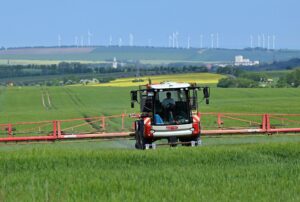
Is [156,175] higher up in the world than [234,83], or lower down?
higher up

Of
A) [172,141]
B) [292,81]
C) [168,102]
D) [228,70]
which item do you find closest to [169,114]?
[168,102]

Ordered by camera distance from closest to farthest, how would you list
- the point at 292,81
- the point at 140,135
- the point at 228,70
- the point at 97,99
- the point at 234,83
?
1. the point at 140,135
2. the point at 97,99
3. the point at 234,83
4. the point at 292,81
5. the point at 228,70

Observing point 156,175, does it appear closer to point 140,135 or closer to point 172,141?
point 172,141

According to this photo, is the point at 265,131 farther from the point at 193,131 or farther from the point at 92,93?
the point at 92,93

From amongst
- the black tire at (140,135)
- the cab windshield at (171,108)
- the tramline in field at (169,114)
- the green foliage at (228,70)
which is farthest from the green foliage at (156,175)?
the green foliage at (228,70)

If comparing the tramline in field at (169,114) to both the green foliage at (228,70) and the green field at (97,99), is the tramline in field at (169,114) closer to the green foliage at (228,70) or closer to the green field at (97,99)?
the green field at (97,99)

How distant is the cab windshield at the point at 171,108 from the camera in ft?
87.3

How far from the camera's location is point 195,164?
17.9 meters

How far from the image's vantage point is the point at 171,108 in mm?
26812

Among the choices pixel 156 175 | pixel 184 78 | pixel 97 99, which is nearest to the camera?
pixel 156 175

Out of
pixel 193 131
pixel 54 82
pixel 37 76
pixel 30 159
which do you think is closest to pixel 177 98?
pixel 193 131

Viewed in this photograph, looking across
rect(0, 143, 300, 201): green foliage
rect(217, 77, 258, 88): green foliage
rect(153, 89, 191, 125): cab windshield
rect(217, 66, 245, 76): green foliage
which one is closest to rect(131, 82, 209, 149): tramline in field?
rect(153, 89, 191, 125): cab windshield

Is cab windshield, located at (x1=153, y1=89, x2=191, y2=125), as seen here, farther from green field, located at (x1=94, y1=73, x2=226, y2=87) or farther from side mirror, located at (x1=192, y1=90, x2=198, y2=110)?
green field, located at (x1=94, y1=73, x2=226, y2=87)

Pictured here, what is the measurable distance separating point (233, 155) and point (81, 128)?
22522mm
